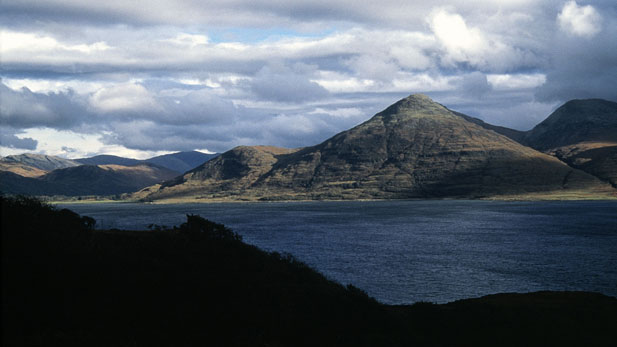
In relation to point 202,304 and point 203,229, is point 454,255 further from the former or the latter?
point 202,304

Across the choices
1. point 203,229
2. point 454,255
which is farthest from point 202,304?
point 454,255

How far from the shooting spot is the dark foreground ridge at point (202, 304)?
1077 inches

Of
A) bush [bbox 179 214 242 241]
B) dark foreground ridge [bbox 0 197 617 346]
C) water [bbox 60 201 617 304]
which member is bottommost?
water [bbox 60 201 617 304]

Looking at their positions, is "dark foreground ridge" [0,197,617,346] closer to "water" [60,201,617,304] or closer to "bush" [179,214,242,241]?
"bush" [179,214,242,241]

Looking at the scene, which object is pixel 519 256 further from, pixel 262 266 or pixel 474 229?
pixel 262 266

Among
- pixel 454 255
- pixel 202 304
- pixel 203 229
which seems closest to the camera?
pixel 202 304

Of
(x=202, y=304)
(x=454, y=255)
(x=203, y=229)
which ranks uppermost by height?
(x=203, y=229)

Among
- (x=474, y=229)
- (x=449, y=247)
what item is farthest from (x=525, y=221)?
(x=449, y=247)

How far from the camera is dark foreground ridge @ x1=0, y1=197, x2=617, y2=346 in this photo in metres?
27.4

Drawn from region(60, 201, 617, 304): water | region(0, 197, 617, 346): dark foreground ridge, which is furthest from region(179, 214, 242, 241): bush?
region(60, 201, 617, 304): water

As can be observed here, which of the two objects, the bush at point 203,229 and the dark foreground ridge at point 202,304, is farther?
the bush at point 203,229

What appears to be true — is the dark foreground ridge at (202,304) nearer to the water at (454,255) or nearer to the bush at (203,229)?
the bush at (203,229)

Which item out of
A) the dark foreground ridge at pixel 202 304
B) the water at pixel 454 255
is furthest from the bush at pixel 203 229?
the water at pixel 454 255

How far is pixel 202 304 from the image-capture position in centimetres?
3338
